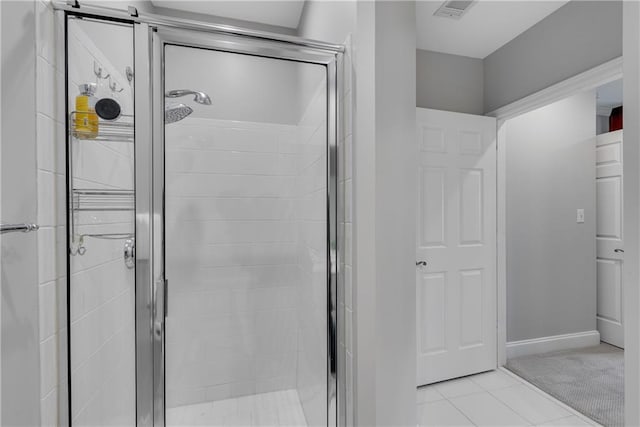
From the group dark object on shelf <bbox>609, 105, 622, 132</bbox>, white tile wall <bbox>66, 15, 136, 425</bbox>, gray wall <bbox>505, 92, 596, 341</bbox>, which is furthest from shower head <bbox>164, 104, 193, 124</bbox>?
dark object on shelf <bbox>609, 105, 622, 132</bbox>

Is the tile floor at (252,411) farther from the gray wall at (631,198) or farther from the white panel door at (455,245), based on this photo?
the gray wall at (631,198)

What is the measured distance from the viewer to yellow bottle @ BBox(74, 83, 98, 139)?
1131mm

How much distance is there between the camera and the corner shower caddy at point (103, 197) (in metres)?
1.13

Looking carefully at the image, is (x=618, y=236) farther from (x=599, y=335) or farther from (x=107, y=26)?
(x=107, y=26)

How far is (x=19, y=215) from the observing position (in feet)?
3.04

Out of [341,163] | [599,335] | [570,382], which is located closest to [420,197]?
[341,163]

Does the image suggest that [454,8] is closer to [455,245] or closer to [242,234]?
[455,245]

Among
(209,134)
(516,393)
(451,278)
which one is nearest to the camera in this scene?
(209,134)

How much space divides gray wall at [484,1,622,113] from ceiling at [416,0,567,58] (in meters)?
0.07

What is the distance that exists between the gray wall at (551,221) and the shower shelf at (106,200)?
2.61m

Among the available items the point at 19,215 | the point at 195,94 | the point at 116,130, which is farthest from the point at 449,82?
the point at 19,215

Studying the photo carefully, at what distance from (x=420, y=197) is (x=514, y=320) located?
1358 mm

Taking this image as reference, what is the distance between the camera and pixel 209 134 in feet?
4.70

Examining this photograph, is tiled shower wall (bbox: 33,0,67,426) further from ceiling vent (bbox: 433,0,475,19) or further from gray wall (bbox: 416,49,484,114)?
gray wall (bbox: 416,49,484,114)
